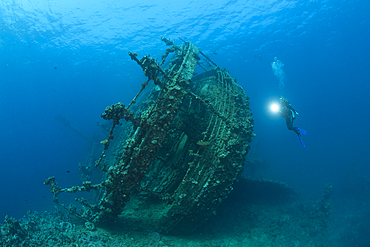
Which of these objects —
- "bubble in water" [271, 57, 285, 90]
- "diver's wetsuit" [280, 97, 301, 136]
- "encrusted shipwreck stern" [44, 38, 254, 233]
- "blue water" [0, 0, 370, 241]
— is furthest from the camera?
"bubble in water" [271, 57, 285, 90]

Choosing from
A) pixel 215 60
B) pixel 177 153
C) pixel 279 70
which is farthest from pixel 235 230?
pixel 279 70

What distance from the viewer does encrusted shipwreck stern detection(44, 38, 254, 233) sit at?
12.8 ft

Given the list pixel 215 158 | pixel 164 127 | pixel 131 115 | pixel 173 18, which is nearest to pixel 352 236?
pixel 215 158

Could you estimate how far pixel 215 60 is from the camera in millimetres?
41719

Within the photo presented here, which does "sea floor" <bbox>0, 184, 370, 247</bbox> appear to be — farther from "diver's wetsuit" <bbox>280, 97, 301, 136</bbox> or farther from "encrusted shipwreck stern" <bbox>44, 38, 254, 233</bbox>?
"diver's wetsuit" <bbox>280, 97, 301, 136</bbox>

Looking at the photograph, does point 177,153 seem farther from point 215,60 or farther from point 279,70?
point 279,70

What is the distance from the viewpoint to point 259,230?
7121 millimetres

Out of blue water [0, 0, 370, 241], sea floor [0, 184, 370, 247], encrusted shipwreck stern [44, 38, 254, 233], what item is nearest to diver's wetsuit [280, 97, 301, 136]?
encrusted shipwreck stern [44, 38, 254, 233]

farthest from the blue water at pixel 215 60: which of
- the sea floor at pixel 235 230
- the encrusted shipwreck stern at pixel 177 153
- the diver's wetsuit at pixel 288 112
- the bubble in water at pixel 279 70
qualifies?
the encrusted shipwreck stern at pixel 177 153

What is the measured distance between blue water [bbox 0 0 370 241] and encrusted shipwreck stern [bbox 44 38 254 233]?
15706mm

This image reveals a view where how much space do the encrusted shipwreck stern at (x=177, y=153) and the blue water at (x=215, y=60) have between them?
15706mm

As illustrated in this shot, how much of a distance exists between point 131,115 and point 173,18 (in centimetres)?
3063

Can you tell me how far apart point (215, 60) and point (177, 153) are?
40191mm

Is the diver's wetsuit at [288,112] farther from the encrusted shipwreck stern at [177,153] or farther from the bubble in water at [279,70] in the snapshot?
the bubble in water at [279,70]
